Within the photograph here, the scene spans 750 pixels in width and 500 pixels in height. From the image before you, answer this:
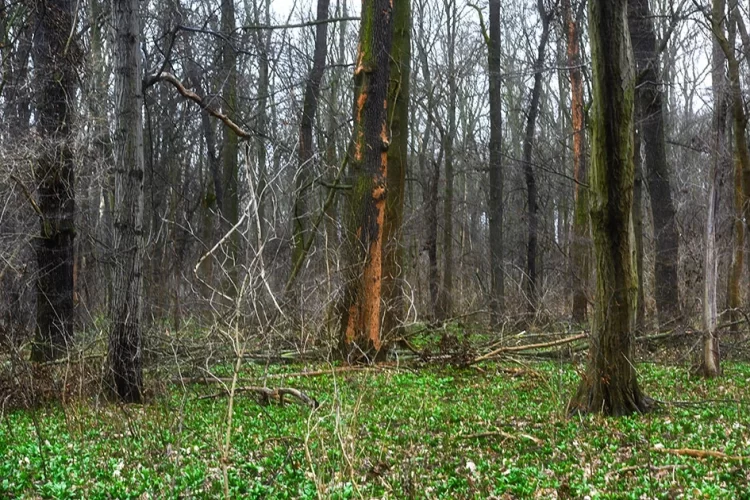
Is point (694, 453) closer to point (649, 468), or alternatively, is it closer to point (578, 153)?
point (649, 468)

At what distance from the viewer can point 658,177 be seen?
16.8m

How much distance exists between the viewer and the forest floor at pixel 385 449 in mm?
5367

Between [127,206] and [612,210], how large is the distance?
531 cm

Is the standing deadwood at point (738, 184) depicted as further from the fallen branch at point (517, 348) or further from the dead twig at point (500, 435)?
the dead twig at point (500, 435)

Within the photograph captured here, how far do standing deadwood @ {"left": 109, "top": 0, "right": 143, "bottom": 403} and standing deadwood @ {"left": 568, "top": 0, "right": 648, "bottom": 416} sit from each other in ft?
16.2

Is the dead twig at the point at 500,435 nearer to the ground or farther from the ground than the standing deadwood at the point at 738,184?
nearer to the ground

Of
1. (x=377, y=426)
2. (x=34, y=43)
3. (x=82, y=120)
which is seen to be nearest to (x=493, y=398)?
(x=377, y=426)

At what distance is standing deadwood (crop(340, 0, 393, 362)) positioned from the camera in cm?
1348

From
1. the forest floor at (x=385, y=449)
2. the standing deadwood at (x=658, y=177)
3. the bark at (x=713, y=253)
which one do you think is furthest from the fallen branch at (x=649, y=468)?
the standing deadwood at (x=658, y=177)

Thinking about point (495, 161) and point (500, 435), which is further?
point (495, 161)

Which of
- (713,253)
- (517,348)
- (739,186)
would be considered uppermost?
(739,186)

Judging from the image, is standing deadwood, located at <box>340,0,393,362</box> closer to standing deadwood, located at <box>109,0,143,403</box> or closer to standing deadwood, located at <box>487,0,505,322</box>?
standing deadwood, located at <box>109,0,143,403</box>

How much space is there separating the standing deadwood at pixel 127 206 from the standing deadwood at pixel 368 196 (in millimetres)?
4860

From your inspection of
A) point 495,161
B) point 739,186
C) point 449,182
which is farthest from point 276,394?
point 449,182
